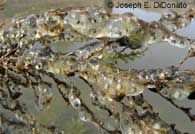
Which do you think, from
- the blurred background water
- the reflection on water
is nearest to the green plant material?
the blurred background water

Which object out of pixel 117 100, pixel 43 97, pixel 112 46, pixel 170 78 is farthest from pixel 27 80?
pixel 170 78

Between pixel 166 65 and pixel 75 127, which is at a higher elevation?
pixel 75 127

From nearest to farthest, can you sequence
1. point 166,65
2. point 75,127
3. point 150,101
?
point 75,127
point 150,101
point 166,65

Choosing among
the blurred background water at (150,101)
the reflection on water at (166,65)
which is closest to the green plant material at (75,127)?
the blurred background water at (150,101)

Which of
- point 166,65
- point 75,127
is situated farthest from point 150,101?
point 166,65

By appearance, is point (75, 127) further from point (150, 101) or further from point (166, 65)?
point (166, 65)

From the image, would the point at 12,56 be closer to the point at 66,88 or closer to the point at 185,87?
the point at 66,88

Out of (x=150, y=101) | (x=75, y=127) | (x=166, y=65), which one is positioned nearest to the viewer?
(x=75, y=127)

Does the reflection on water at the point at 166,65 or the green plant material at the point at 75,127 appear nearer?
the green plant material at the point at 75,127

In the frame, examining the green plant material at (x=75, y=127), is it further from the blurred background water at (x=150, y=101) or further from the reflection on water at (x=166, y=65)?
the reflection on water at (x=166, y=65)

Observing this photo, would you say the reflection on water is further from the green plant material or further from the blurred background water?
the green plant material

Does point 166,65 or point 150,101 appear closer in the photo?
point 150,101

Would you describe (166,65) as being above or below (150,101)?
below
